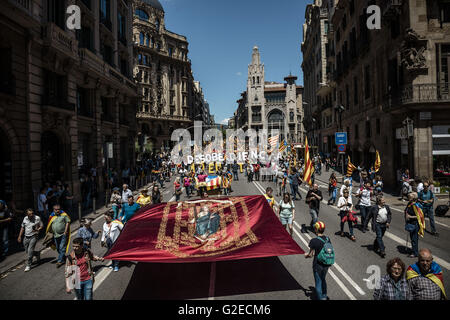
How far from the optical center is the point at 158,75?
213 ft

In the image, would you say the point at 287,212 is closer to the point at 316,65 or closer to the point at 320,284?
the point at 320,284

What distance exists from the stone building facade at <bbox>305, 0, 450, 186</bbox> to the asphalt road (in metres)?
12.6

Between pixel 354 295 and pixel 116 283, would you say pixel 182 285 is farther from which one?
pixel 354 295

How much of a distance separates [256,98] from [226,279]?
89.7 m

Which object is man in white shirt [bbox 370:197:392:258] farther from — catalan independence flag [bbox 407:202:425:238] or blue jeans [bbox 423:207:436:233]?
blue jeans [bbox 423:207:436:233]

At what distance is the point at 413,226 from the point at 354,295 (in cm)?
353

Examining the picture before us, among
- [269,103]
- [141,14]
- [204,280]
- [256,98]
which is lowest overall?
[204,280]

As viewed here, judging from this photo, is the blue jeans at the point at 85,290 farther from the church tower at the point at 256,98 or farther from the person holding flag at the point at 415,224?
the church tower at the point at 256,98

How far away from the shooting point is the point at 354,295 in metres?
5.91

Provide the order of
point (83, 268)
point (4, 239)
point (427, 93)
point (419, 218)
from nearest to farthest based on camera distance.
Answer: point (83, 268)
point (419, 218)
point (4, 239)
point (427, 93)

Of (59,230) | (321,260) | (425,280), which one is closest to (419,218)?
(321,260)

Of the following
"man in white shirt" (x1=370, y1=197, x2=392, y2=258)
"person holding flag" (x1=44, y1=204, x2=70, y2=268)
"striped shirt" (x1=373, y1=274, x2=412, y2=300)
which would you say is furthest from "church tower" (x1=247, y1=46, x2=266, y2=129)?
"striped shirt" (x1=373, y1=274, x2=412, y2=300)

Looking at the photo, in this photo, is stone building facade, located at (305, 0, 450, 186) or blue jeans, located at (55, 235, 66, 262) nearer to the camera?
blue jeans, located at (55, 235, 66, 262)

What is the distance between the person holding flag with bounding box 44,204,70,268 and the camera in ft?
26.4
